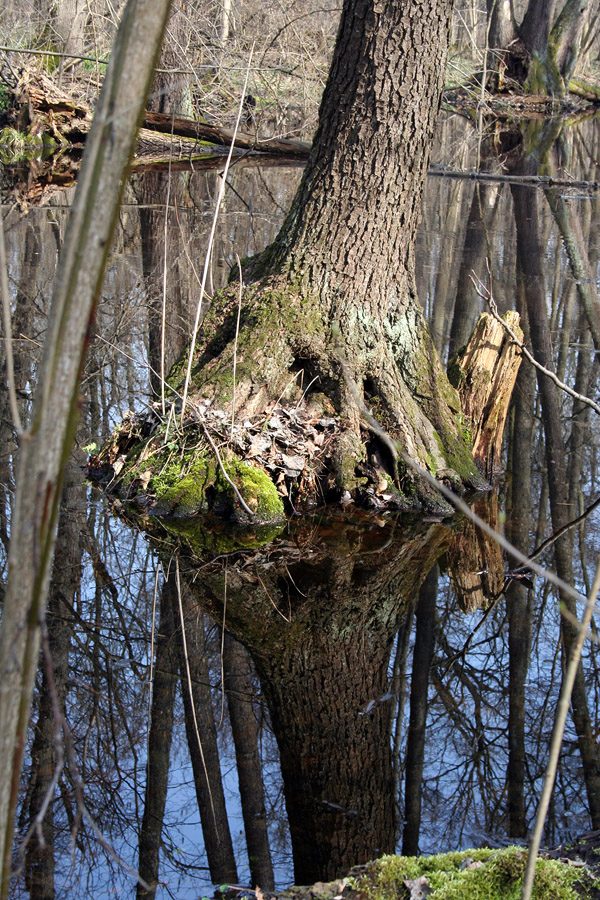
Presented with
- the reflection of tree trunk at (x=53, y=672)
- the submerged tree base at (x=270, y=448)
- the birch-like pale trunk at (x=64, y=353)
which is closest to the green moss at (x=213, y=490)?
the submerged tree base at (x=270, y=448)

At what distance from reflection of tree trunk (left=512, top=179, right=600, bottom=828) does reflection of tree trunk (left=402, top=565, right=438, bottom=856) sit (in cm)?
63

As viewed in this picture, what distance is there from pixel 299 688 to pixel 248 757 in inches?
18.3

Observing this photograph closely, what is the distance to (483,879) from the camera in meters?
2.08

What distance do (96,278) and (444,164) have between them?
64.0 ft

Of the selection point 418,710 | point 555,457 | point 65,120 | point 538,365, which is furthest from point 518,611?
point 65,120

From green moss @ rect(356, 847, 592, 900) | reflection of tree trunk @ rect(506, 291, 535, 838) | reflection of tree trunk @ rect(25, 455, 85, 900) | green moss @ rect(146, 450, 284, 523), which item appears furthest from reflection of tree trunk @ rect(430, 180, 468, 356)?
green moss @ rect(356, 847, 592, 900)

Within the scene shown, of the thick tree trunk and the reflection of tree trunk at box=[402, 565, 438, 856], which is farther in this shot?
the thick tree trunk

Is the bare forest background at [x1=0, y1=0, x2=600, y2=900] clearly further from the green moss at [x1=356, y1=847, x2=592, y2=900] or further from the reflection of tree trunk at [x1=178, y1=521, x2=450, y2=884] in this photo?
the green moss at [x1=356, y1=847, x2=592, y2=900]

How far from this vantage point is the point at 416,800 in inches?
120

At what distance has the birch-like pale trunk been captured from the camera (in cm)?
93

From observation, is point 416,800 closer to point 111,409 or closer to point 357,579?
point 357,579

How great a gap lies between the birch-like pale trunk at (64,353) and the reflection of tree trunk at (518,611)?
2464mm

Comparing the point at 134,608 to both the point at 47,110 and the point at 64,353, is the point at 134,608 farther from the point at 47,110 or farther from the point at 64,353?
the point at 47,110

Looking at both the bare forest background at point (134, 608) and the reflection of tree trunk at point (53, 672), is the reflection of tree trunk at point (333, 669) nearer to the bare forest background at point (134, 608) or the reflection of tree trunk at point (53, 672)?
the bare forest background at point (134, 608)
